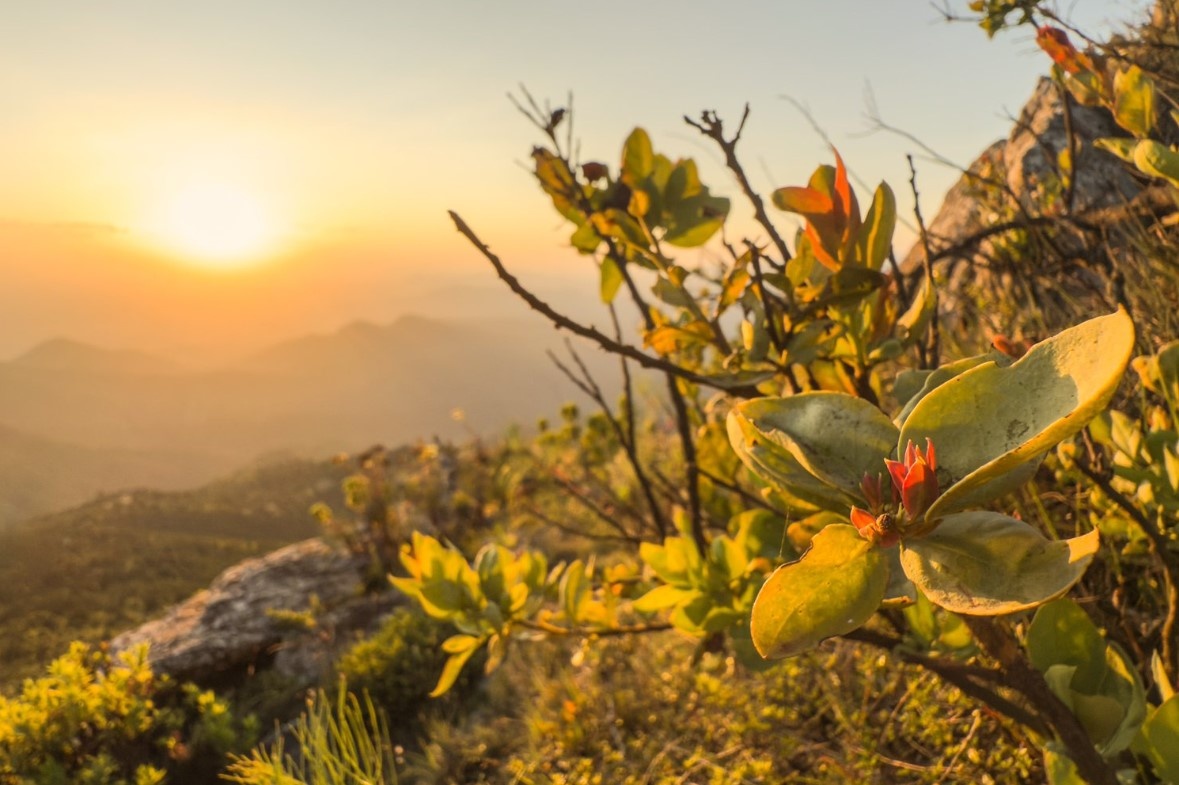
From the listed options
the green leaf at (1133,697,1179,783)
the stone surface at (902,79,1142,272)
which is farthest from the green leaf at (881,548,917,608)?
the stone surface at (902,79,1142,272)

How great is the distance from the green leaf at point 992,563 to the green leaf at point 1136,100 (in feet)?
2.69

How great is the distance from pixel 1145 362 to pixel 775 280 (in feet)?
1.74

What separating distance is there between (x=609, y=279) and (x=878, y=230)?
1.52ft

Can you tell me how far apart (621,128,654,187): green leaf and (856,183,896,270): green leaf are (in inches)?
13.7

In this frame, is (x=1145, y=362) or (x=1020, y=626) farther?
(x=1020, y=626)

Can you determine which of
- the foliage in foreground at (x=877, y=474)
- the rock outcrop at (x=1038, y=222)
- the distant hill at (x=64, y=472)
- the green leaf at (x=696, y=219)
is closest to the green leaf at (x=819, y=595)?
the foliage in foreground at (x=877, y=474)

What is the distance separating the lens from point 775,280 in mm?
848

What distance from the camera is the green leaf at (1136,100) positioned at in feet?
2.99

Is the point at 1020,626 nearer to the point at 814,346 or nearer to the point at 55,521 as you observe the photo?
→ the point at 814,346

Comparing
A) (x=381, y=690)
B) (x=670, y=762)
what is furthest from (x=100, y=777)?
(x=670, y=762)

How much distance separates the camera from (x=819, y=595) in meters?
0.44

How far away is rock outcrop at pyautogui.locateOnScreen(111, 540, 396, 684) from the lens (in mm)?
4129

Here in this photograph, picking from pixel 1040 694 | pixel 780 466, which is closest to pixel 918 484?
pixel 780 466

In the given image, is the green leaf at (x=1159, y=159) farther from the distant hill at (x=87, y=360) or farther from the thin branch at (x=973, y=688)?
the distant hill at (x=87, y=360)
